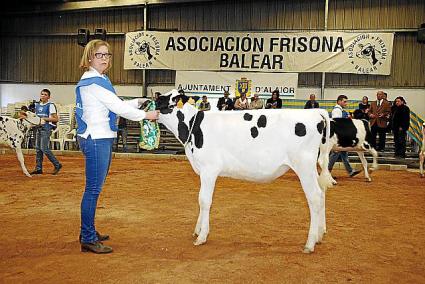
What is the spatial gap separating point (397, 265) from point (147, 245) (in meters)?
2.50

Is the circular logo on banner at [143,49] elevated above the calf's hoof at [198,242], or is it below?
above

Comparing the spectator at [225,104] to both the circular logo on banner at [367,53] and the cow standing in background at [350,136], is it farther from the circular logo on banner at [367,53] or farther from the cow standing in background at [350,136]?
the cow standing in background at [350,136]

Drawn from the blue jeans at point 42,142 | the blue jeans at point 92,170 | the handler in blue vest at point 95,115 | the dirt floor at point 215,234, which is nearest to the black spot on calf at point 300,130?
the dirt floor at point 215,234

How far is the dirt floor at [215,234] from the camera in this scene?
4125mm

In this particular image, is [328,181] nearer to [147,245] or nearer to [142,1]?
[147,245]

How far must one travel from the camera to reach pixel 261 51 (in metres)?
18.5

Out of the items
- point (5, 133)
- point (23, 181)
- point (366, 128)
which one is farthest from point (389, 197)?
point (5, 133)

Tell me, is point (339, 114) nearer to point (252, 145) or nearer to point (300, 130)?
point (300, 130)

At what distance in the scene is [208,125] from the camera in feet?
16.9

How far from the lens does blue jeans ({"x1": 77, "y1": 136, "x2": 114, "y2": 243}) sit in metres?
4.44

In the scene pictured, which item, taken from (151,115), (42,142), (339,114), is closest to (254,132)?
(151,115)

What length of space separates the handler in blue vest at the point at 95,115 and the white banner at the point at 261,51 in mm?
14228

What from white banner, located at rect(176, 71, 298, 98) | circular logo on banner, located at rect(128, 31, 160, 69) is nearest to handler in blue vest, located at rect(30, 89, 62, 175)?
white banner, located at rect(176, 71, 298, 98)

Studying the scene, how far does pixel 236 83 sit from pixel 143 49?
4375 mm
